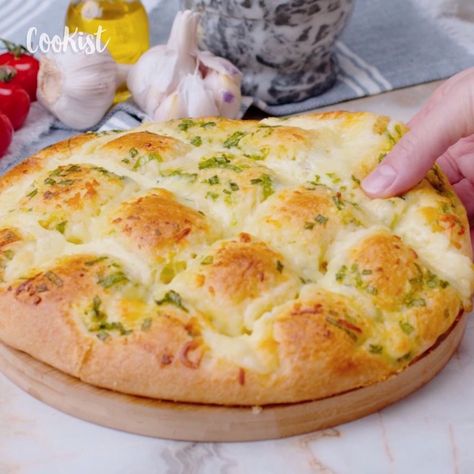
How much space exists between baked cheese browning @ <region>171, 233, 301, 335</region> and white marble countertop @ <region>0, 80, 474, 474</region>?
0.36 metres

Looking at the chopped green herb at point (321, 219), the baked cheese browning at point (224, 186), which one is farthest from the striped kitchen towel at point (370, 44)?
the chopped green herb at point (321, 219)

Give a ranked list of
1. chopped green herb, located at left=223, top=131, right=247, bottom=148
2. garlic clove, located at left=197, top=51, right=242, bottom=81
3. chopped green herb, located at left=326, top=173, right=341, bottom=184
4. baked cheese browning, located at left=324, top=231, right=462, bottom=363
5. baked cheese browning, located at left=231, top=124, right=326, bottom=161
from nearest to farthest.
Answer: baked cheese browning, located at left=324, top=231, right=462, bottom=363 < chopped green herb, located at left=326, top=173, right=341, bottom=184 < baked cheese browning, located at left=231, top=124, right=326, bottom=161 < chopped green herb, located at left=223, top=131, right=247, bottom=148 < garlic clove, located at left=197, top=51, right=242, bottom=81

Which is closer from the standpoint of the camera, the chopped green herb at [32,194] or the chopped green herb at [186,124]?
the chopped green herb at [32,194]

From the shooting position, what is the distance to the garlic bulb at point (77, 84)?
14.7 feet

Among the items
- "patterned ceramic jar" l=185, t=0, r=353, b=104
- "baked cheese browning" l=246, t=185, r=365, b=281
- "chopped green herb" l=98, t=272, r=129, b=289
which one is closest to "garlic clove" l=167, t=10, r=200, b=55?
"patterned ceramic jar" l=185, t=0, r=353, b=104

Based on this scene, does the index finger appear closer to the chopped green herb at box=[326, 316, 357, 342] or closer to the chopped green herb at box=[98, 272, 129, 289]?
the chopped green herb at box=[326, 316, 357, 342]

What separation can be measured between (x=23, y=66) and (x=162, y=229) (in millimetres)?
2539

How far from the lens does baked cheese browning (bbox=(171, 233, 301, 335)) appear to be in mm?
2455

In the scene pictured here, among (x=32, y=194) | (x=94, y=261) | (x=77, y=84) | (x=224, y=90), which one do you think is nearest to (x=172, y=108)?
(x=224, y=90)

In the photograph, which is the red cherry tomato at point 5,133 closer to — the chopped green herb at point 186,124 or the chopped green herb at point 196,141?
the chopped green herb at point 186,124

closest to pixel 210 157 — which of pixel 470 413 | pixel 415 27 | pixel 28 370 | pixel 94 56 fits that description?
pixel 28 370

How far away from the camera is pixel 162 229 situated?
8.71ft

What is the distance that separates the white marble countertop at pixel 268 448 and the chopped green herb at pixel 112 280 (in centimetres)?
41

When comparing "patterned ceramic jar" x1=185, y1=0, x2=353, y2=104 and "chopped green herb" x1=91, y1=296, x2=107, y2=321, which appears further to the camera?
"patterned ceramic jar" x1=185, y1=0, x2=353, y2=104
